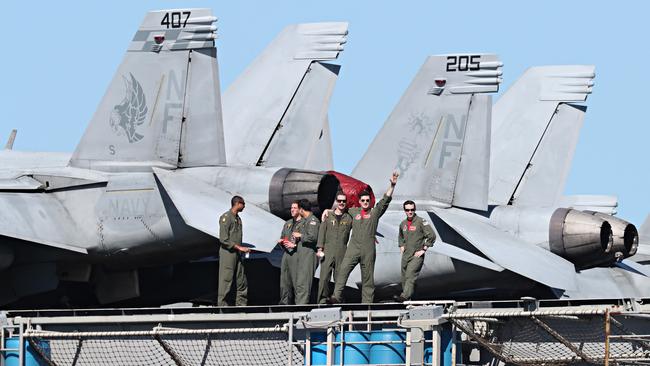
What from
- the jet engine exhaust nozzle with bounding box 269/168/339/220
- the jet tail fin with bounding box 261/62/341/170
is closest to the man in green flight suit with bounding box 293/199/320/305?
the jet engine exhaust nozzle with bounding box 269/168/339/220

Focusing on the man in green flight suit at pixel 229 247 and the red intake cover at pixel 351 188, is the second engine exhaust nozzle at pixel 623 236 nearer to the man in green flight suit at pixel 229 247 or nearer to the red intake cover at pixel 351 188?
the red intake cover at pixel 351 188

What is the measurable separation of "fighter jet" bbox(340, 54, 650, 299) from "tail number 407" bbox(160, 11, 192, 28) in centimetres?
475

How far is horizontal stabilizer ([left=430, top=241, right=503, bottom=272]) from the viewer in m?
22.7

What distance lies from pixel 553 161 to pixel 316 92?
20.9 feet

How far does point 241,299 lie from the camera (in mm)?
19172

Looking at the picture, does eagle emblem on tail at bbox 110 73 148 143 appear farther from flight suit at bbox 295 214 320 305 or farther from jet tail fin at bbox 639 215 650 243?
jet tail fin at bbox 639 215 650 243

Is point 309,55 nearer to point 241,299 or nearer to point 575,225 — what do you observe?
point 575,225

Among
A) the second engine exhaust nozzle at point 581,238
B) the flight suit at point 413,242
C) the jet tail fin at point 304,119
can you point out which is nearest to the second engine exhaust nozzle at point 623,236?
the second engine exhaust nozzle at point 581,238

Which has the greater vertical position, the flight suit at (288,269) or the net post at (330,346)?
the flight suit at (288,269)

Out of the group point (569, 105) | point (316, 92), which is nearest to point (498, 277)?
point (316, 92)

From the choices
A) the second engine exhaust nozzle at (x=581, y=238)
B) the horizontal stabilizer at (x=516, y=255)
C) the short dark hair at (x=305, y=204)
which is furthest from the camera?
the second engine exhaust nozzle at (x=581, y=238)

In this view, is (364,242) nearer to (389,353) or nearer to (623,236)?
(389,353)

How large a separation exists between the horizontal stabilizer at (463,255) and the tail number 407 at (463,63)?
12.1 feet

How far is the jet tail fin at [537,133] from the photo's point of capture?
96.2 feet
